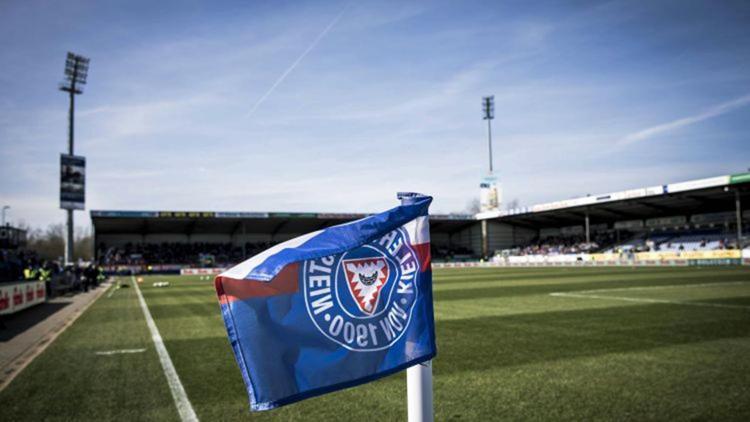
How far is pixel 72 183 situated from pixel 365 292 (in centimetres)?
4608

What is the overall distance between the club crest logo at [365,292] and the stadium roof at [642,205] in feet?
154

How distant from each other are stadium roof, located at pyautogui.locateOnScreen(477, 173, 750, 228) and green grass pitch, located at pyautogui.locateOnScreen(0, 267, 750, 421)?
120 ft

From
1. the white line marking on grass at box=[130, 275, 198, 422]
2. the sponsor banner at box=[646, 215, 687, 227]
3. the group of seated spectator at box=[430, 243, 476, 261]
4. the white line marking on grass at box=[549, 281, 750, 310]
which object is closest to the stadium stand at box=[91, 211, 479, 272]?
the group of seated spectator at box=[430, 243, 476, 261]

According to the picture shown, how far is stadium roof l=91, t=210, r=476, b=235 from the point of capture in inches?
2146

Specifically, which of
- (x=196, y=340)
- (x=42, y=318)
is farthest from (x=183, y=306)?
(x=196, y=340)

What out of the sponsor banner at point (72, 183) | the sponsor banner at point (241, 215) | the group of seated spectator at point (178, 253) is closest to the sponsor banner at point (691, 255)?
the sponsor banner at point (241, 215)

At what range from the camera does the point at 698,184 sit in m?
43.2

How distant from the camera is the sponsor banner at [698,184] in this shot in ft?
135

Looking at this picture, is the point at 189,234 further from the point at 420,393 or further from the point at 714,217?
the point at 420,393

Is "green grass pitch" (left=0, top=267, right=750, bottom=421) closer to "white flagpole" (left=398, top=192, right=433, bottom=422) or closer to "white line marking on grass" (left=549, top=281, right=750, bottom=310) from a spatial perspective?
"white line marking on grass" (left=549, top=281, right=750, bottom=310)

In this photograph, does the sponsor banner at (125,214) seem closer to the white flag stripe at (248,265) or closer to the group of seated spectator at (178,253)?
the group of seated spectator at (178,253)

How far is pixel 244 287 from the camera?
2.03m

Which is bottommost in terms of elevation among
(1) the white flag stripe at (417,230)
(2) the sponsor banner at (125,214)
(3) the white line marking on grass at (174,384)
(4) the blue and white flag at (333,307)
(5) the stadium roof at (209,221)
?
(3) the white line marking on grass at (174,384)

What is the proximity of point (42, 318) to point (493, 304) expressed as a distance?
46.6 feet
